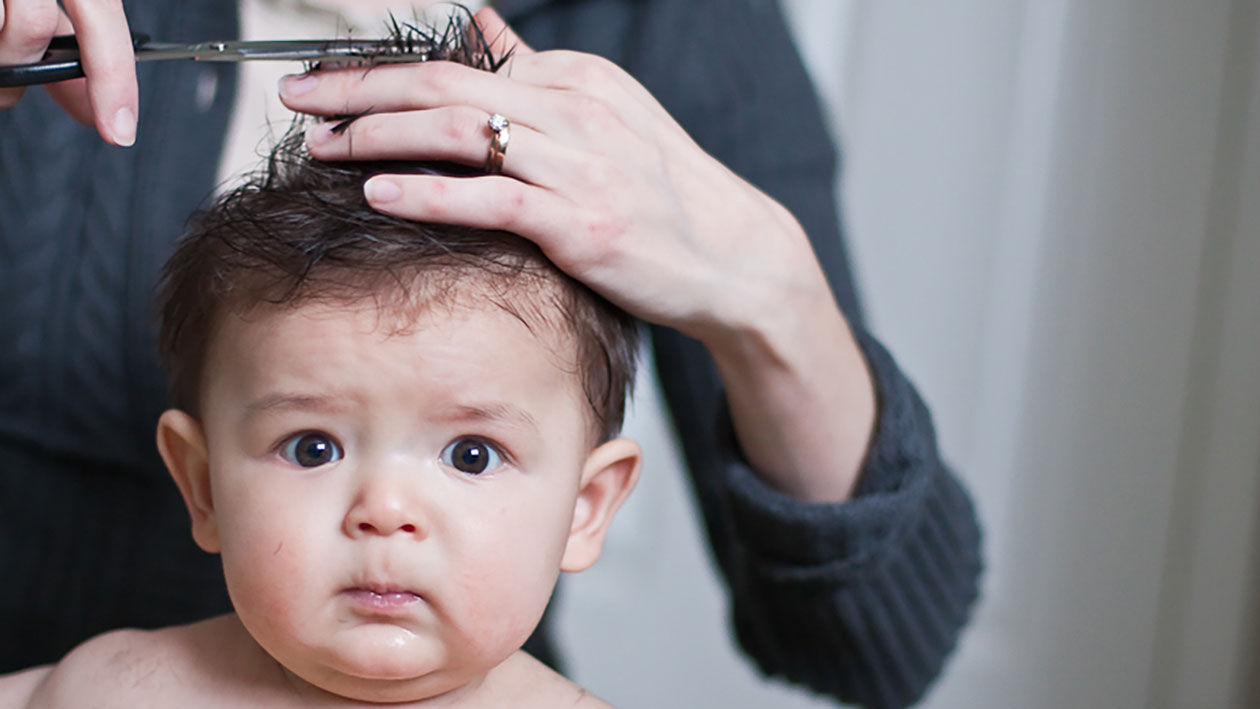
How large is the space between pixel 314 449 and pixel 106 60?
215mm


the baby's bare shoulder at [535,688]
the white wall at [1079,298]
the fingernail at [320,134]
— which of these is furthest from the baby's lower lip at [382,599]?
the white wall at [1079,298]

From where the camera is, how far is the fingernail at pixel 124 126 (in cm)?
52

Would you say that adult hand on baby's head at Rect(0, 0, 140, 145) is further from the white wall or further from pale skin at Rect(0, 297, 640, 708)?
the white wall

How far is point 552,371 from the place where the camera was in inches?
20.6

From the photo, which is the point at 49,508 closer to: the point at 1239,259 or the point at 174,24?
the point at 174,24

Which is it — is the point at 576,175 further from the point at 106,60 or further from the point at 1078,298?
the point at 1078,298

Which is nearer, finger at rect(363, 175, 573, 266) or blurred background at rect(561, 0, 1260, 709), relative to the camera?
finger at rect(363, 175, 573, 266)

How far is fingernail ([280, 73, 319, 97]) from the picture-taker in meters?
0.52

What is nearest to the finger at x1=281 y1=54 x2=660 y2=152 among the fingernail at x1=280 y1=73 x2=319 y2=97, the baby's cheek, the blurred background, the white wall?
the fingernail at x1=280 y1=73 x2=319 y2=97

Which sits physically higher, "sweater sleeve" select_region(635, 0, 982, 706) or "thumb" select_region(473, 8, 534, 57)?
"thumb" select_region(473, 8, 534, 57)

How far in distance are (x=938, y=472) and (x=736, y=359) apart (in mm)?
228

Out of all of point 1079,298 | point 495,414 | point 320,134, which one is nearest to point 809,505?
point 495,414

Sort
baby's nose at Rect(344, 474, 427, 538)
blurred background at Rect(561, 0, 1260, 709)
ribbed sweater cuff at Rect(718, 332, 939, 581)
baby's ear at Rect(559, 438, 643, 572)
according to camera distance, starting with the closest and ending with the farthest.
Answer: baby's nose at Rect(344, 474, 427, 538), baby's ear at Rect(559, 438, 643, 572), ribbed sweater cuff at Rect(718, 332, 939, 581), blurred background at Rect(561, 0, 1260, 709)

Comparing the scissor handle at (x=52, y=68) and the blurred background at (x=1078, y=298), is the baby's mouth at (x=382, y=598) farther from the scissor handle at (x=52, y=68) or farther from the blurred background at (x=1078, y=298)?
the blurred background at (x=1078, y=298)
